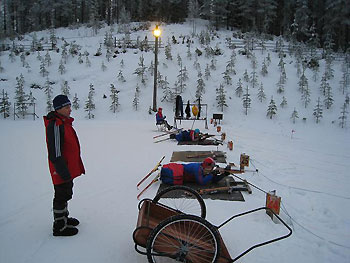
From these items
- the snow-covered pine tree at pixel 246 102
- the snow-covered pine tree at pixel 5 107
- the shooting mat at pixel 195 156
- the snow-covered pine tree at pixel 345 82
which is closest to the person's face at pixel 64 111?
the shooting mat at pixel 195 156

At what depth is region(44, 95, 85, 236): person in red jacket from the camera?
268 centimetres

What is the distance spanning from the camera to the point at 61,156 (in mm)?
2721

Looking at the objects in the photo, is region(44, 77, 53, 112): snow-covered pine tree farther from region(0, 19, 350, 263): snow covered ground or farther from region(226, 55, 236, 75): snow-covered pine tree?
region(226, 55, 236, 75): snow-covered pine tree

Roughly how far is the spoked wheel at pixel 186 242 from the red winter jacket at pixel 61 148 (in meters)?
1.31

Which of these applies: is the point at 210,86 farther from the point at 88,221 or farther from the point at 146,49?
the point at 88,221

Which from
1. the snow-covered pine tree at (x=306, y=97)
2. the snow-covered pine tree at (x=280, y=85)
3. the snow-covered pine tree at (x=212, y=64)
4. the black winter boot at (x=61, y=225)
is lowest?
the black winter boot at (x=61, y=225)

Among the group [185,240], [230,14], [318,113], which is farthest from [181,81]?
[230,14]

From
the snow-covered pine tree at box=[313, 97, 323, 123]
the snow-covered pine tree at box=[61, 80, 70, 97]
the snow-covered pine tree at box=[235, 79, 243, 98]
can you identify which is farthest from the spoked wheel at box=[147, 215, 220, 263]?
the snow-covered pine tree at box=[61, 80, 70, 97]

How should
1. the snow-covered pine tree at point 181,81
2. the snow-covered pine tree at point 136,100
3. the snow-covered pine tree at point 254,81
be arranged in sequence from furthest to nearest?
the snow-covered pine tree at point 254,81
the snow-covered pine tree at point 181,81
the snow-covered pine tree at point 136,100

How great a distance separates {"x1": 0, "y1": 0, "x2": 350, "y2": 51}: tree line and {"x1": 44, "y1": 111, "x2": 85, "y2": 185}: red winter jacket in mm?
24086

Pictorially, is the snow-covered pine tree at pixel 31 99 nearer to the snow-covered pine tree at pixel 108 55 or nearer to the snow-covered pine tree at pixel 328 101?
the snow-covered pine tree at pixel 108 55

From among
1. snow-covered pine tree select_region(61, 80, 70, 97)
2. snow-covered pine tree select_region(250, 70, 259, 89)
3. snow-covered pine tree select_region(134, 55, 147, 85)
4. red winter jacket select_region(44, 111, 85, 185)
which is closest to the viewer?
red winter jacket select_region(44, 111, 85, 185)

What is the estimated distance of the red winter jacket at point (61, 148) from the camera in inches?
105

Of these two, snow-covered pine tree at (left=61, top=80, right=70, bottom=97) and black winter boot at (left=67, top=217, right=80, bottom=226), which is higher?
snow-covered pine tree at (left=61, top=80, right=70, bottom=97)
